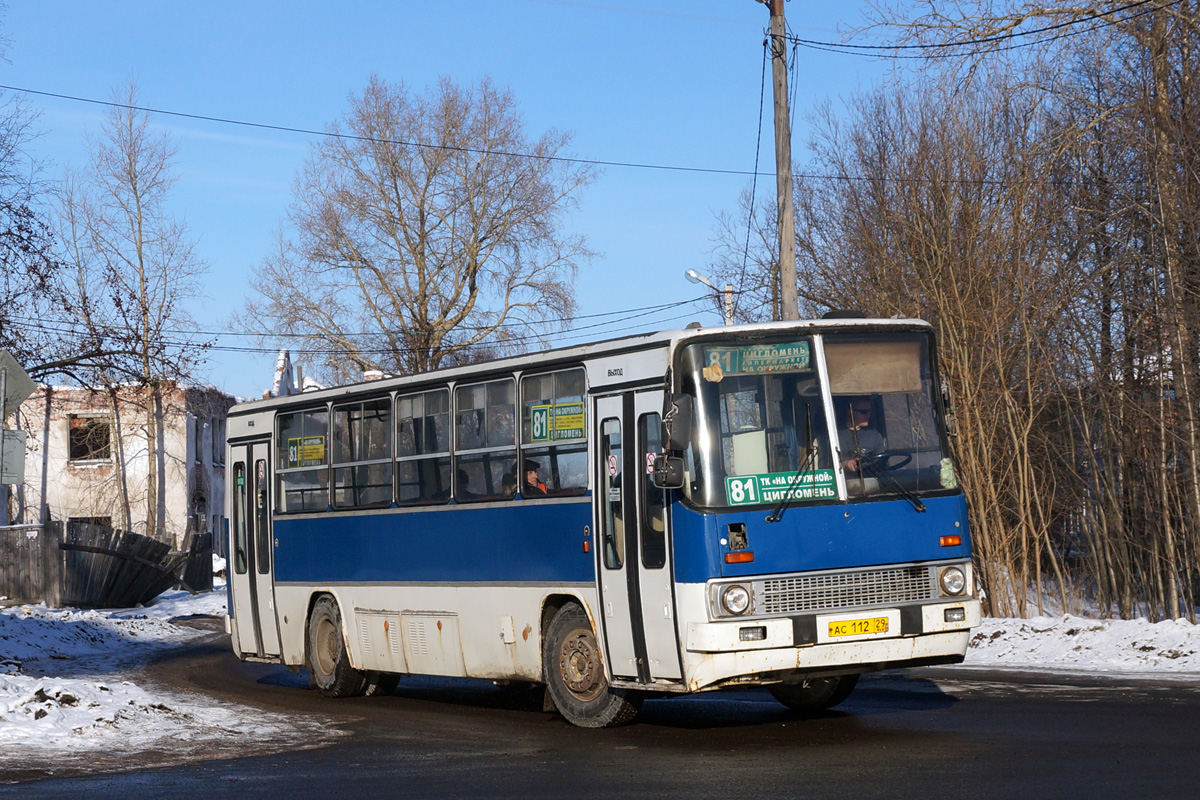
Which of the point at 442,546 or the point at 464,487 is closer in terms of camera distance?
the point at 464,487

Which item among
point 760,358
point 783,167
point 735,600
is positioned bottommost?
point 735,600

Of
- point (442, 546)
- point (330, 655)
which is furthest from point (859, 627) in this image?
point (330, 655)

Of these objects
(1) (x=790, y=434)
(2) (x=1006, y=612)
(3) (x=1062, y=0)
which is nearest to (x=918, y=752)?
(1) (x=790, y=434)

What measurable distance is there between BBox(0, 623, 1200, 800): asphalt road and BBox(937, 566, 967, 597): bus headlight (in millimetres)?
992

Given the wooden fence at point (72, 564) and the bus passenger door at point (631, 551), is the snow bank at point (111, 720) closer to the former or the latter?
the bus passenger door at point (631, 551)

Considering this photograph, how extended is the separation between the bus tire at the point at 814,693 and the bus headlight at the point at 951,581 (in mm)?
1691

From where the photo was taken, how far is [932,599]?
36.8 feet

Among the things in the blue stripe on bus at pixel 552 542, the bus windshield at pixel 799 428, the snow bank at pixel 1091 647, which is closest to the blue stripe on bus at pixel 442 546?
the blue stripe on bus at pixel 552 542

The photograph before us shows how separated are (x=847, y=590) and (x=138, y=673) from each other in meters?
12.3

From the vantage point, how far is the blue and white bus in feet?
35.6

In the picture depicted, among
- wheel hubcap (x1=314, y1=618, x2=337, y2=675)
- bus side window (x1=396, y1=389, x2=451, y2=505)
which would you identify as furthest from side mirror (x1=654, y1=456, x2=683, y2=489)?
wheel hubcap (x1=314, y1=618, x2=337, y2=675)

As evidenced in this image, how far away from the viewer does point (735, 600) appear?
1074 cm

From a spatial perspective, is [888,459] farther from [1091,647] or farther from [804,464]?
[1091,647]

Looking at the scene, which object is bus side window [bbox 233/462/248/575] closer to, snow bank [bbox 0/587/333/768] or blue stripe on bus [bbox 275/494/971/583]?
blue stripe on bus [bbox 275/494/971/583]
